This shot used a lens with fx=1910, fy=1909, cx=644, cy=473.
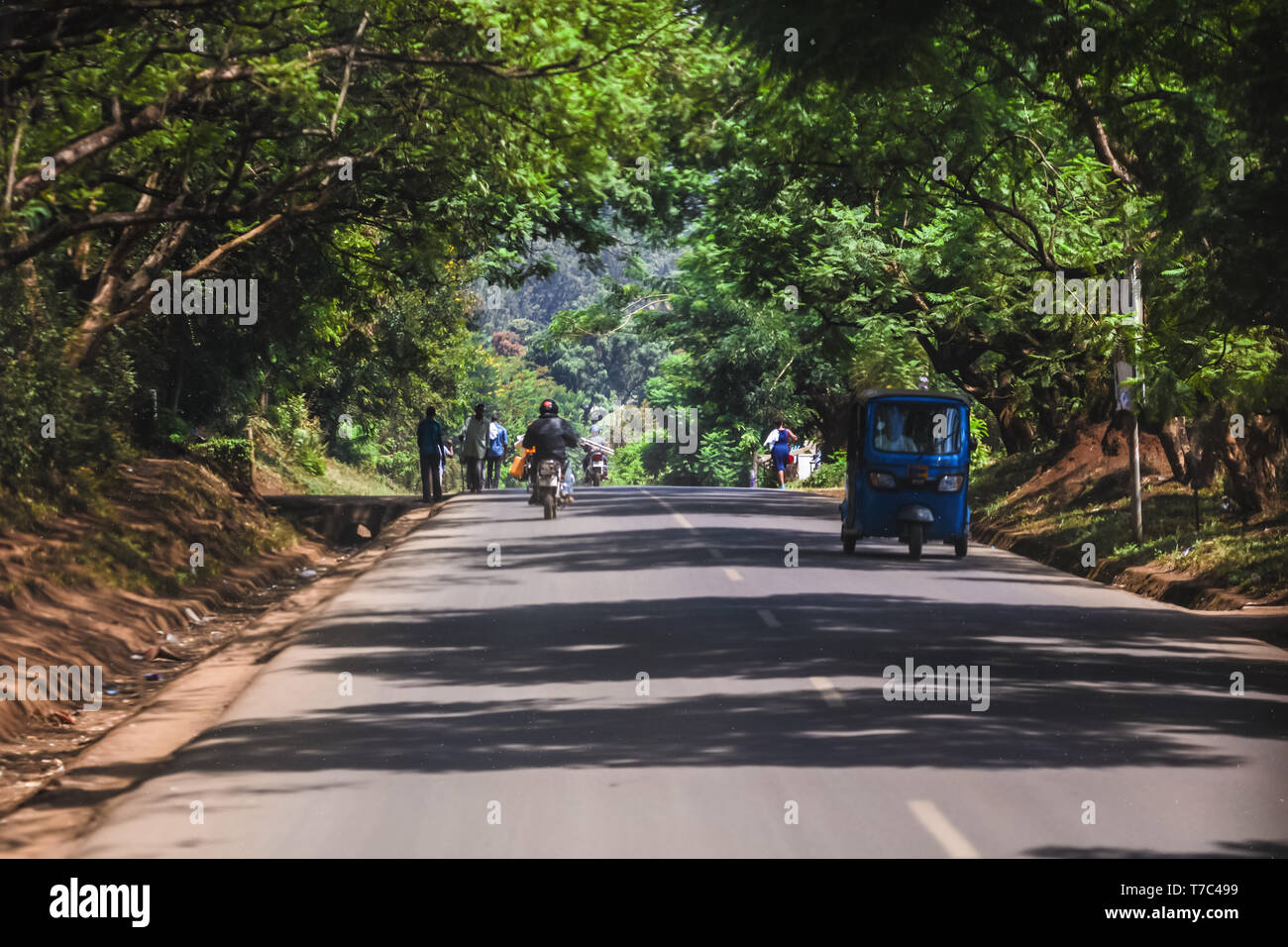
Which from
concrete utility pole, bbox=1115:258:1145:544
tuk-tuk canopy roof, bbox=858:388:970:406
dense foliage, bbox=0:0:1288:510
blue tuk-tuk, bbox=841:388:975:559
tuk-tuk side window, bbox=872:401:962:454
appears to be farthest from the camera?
tuk-tuk canopy roof, bbox=858:388:970:406

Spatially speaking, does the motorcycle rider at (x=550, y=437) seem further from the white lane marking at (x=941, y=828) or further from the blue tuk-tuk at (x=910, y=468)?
the white lane marking at (x=941, y=828)

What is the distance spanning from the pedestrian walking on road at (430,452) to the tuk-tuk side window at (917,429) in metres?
15.7

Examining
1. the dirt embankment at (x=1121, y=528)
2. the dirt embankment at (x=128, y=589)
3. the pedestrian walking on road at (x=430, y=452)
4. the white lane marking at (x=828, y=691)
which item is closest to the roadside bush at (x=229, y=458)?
the dirt embankment at (x=128, y=589)

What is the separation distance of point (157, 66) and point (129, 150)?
220 centimetres

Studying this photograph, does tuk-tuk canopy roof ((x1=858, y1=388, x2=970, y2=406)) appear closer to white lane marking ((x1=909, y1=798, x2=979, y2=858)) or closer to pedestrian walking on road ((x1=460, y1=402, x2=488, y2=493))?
pedestrian walking on road ((x1=460, y1=402, x2=488, y2=493))

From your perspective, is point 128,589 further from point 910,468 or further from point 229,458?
point 229,458

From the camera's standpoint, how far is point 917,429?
27.1 meters

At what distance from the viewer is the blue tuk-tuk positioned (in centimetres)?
2670

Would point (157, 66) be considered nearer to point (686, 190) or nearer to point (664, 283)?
point (686, 190)

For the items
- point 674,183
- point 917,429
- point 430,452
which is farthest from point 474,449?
point 917,429

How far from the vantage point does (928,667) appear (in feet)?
49.3

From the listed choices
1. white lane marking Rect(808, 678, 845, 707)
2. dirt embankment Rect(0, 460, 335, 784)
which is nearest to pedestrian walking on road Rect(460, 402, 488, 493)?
dirt embankment Rect(0, 460, 335, 784)

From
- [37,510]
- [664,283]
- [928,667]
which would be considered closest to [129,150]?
[37,510]

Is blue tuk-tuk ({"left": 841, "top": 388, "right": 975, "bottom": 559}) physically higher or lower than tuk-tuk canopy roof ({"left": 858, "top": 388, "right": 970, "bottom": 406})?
lower
